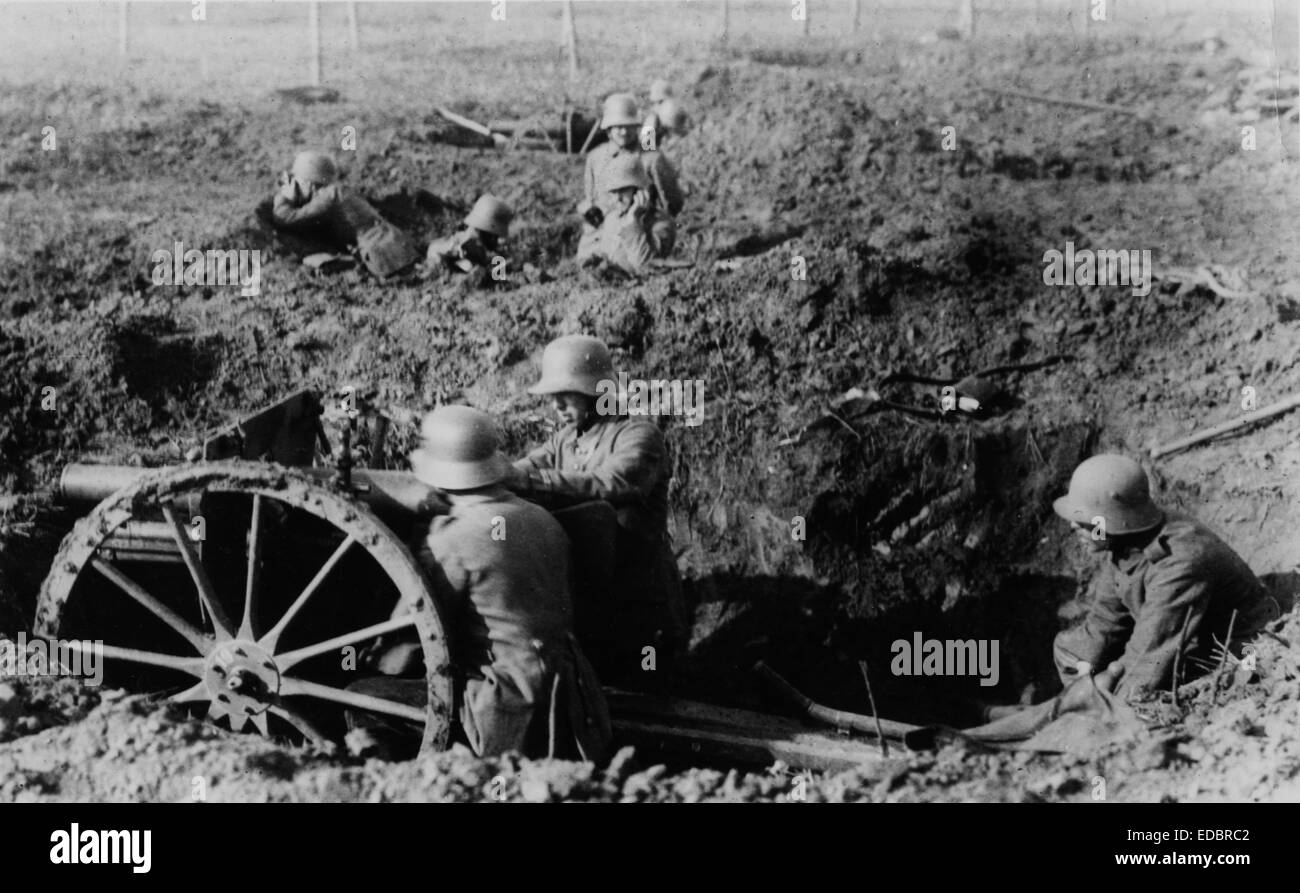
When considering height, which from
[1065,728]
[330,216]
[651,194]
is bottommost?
[1065,728]

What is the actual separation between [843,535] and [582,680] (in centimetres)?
346

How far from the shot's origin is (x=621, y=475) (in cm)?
702

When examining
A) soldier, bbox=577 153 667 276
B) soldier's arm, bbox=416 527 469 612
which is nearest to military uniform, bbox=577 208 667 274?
soldier, bbox=577 153 667 276

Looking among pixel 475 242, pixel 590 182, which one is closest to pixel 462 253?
pixel 475 242

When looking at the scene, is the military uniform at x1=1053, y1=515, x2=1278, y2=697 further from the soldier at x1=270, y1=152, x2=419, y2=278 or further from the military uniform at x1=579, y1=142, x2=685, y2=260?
the soldier at x1=270, y1=152, x2=419, y2=278

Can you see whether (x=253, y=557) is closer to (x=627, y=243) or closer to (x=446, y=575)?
(x=446, y=575)

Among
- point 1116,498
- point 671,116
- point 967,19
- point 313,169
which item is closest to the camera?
point 1116,498

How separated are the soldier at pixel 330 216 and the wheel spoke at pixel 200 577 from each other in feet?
18.4

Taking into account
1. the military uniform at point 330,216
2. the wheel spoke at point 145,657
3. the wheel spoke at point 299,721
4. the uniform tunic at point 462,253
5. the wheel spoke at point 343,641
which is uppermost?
the military uniform at point 330,216

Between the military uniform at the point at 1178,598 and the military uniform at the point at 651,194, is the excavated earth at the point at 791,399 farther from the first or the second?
the military uniform at the point at 651,194

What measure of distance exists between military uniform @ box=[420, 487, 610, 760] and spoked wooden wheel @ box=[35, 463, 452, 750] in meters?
0.19

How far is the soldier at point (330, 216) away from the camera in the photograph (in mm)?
11469

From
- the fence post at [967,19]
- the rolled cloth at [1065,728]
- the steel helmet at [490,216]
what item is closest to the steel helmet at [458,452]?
the rolled cloth at [1065,728]

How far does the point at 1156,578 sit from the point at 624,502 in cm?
259
